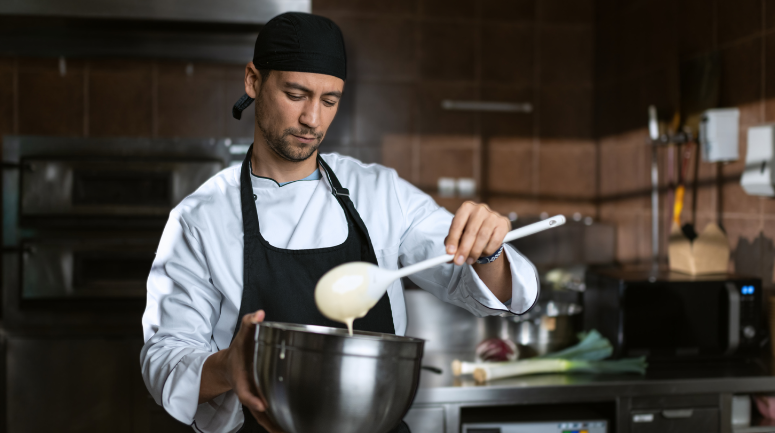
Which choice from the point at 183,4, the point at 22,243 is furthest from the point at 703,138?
the point at 22,243

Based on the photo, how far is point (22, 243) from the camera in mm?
2566

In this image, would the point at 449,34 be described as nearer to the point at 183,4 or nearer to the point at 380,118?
the point at 380,118

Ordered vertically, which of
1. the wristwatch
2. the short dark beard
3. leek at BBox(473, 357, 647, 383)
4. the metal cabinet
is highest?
the short dark beard

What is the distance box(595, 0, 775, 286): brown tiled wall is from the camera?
2.17 meters

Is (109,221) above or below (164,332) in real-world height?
above

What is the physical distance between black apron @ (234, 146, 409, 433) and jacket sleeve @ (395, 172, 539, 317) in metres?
0.11

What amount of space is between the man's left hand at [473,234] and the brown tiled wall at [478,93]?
2459 mm

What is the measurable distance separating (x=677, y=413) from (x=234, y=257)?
1.36m

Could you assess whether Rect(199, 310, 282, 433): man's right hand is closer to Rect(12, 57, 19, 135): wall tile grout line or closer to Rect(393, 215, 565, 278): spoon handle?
Rect(393, 215, 565, 278): spoon handle

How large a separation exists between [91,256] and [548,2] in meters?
2.74

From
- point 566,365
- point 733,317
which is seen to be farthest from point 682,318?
point 566,365

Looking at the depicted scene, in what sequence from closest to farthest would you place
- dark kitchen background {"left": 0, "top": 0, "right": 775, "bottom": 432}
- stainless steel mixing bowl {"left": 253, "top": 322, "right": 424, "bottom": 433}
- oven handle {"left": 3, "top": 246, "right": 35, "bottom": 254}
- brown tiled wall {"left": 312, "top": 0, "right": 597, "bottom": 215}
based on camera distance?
stainless steel mixing bowl {"left": 253, "top": 322, "right": 424, "bottom": 433} → dark kitchen background {"left": 0, "top": 0, "right": 775, "bottom": 432} → oven handle {"left": 3, "top": 246, "right": 35, "bottom": 254} → brown tiled wall {"left": 312, "top": 0, "right": 597, "bottom": 215}

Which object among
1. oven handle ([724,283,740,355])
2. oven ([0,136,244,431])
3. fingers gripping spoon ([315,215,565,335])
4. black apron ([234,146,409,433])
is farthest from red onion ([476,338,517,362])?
oven ([0,136,244,431])

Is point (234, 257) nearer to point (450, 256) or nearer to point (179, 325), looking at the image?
point (179, 325)
